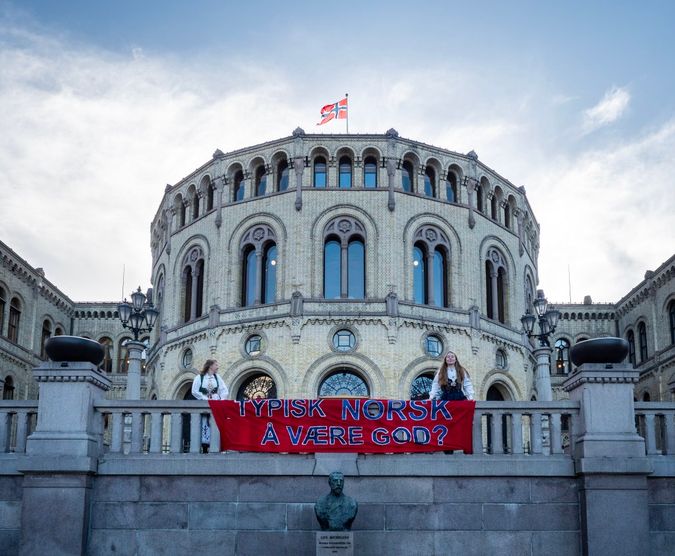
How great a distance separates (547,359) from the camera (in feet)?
91.0

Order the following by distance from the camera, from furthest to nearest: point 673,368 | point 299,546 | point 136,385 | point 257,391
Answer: point 673,368, point 257,391, point 136,385, point 299,546

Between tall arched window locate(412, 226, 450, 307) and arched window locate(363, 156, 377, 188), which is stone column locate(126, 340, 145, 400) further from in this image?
arched window locate(363, 156, 377, 188)

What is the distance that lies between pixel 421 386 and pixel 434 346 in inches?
73.6

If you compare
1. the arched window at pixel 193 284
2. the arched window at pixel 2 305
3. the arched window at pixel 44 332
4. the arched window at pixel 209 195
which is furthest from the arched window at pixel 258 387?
the arched window at pixel 44 332

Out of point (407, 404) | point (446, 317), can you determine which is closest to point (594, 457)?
point (407, 404)

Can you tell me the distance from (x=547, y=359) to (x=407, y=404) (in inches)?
600

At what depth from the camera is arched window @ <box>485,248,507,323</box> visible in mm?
40719

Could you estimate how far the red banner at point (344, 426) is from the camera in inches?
523

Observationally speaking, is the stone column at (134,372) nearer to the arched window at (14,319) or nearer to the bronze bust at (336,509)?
the bronze bust at (336,509)

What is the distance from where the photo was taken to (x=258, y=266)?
38500 millimetres

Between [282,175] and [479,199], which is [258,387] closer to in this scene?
[282,175]

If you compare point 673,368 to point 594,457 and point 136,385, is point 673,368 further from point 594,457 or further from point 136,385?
point 594,457

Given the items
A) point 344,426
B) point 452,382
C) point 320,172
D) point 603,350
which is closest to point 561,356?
point 320,172

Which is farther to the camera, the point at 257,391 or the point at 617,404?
the point at 257,391
